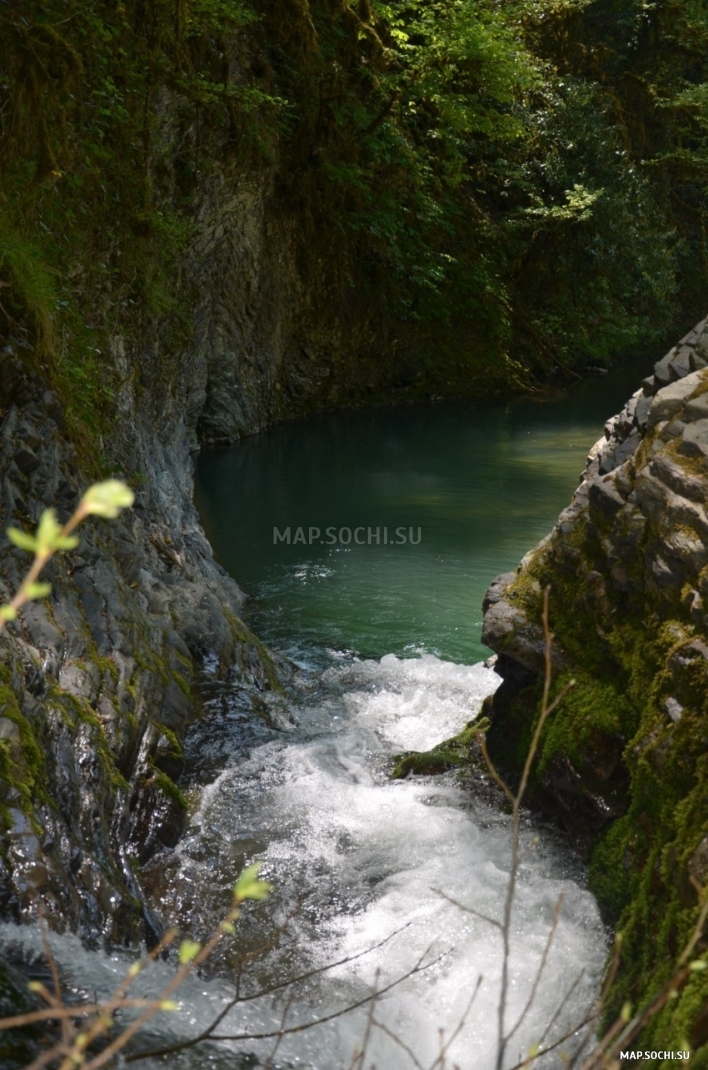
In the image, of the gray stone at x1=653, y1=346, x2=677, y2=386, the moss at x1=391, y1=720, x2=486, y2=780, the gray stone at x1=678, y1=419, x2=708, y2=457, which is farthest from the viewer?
the moss at x1=391, y1=720, x2=486, y2=780

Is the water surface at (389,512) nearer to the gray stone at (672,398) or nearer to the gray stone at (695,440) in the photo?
the gray stone at (672,398)

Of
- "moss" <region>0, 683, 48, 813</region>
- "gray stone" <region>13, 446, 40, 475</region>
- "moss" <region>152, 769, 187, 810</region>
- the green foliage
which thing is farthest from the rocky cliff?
the green foliage

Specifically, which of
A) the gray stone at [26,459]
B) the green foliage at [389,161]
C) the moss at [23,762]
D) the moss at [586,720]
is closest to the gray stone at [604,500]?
the moss at [586,720]

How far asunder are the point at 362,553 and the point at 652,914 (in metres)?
7.44

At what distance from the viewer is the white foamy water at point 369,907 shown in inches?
124

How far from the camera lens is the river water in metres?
3.19

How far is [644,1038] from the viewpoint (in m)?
2.88

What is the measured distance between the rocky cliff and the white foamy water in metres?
0.29

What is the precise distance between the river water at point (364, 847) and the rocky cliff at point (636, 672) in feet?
0.96

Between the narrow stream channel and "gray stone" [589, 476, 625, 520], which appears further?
"gray stone" [589, 476, 625, 520]

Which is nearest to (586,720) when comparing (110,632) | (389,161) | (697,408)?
(697,408)

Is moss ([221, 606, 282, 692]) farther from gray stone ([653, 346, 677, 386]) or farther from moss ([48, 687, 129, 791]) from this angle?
gray stone ([653, 346, 677, 386])

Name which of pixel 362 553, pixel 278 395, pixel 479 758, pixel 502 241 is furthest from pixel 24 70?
pixel 502 241

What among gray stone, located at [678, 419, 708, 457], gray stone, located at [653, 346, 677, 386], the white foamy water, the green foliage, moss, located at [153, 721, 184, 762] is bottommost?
the white foamy water
